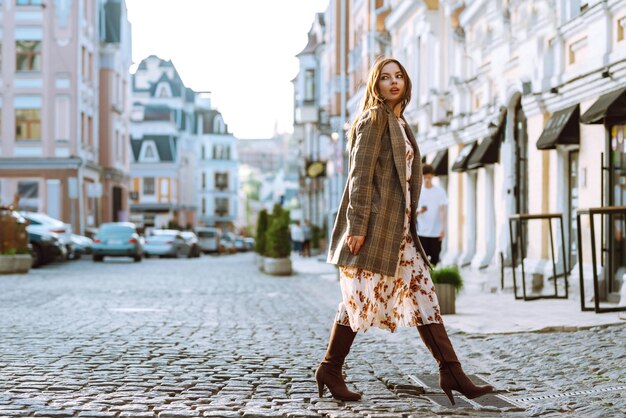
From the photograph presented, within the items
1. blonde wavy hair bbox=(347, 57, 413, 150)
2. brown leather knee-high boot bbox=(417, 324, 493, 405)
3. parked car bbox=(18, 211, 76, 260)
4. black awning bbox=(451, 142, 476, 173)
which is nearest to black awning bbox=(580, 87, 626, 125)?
blonde wavy hair bbox=(347, 57, 413, 150)

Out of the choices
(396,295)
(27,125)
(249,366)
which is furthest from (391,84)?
(27,125)

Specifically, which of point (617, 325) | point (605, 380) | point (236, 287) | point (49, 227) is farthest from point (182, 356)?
point (49, 227)

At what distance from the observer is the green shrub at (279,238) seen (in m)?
27.0

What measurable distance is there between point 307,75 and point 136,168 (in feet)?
115

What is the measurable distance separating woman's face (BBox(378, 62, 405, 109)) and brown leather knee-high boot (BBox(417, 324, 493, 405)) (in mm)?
1280

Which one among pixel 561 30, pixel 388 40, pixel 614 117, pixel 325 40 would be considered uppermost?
pixel 325 40

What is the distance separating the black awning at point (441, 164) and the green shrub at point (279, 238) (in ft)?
13.7

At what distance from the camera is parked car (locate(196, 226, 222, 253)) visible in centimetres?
6259

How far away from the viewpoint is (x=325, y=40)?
5900 centimetres

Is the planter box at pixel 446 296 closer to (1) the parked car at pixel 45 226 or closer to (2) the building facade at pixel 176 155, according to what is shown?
(1) the parked car at pixel 45 226

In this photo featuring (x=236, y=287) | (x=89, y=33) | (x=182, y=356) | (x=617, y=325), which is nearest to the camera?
(x=182, y=356)

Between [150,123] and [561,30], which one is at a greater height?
[150,123]

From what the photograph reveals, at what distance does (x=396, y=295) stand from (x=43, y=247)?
81.5 feet

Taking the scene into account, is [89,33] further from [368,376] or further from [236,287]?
[368,376]
